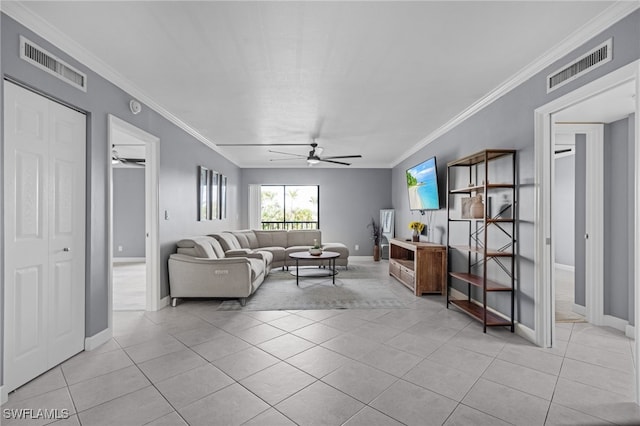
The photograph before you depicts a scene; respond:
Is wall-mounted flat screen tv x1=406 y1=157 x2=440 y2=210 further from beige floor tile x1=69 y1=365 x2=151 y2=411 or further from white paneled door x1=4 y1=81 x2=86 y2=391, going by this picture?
white paneled door x1=4 y1=81 x2=86 y2=391

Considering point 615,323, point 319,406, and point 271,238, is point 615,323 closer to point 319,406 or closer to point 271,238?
point 319,406

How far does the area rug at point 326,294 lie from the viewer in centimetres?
412

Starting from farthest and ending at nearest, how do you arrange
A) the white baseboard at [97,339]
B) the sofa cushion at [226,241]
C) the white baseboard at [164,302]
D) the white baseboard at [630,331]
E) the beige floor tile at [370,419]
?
the sofa cushion at [226,241] < the white baseboard at [164,302] < the white baseboard at [630,331] < the white baseboard at [97,339] < the beige floor tile at [370,419]

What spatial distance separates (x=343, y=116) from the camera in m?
4.40

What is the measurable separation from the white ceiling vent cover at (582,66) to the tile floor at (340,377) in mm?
2310

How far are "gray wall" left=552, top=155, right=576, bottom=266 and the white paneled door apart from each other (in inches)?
333

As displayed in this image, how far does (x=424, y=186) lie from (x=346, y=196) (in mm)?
3293

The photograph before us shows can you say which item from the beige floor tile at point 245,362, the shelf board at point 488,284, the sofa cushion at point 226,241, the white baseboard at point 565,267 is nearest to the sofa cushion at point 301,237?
the sofa cushion at point 226,241

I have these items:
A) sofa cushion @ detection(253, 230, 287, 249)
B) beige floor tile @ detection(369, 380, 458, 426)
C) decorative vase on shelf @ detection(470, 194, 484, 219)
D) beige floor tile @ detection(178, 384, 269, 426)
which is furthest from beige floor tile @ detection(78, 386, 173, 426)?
sofa cushion @ detection(253, 230, 287, 249)

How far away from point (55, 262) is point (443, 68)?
12.4 feet

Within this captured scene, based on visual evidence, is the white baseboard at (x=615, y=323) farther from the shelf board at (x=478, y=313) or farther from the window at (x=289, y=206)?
the window at (x=289, y=206)

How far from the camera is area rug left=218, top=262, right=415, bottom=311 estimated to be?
162 inches

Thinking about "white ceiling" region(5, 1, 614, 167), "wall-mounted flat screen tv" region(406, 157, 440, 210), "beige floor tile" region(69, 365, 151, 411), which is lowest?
"beige floor tile" region(69, 365, 151, 411)

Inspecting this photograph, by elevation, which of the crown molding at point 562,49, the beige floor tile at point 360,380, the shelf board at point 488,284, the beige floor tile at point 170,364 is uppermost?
the crown molding at point 562,49
